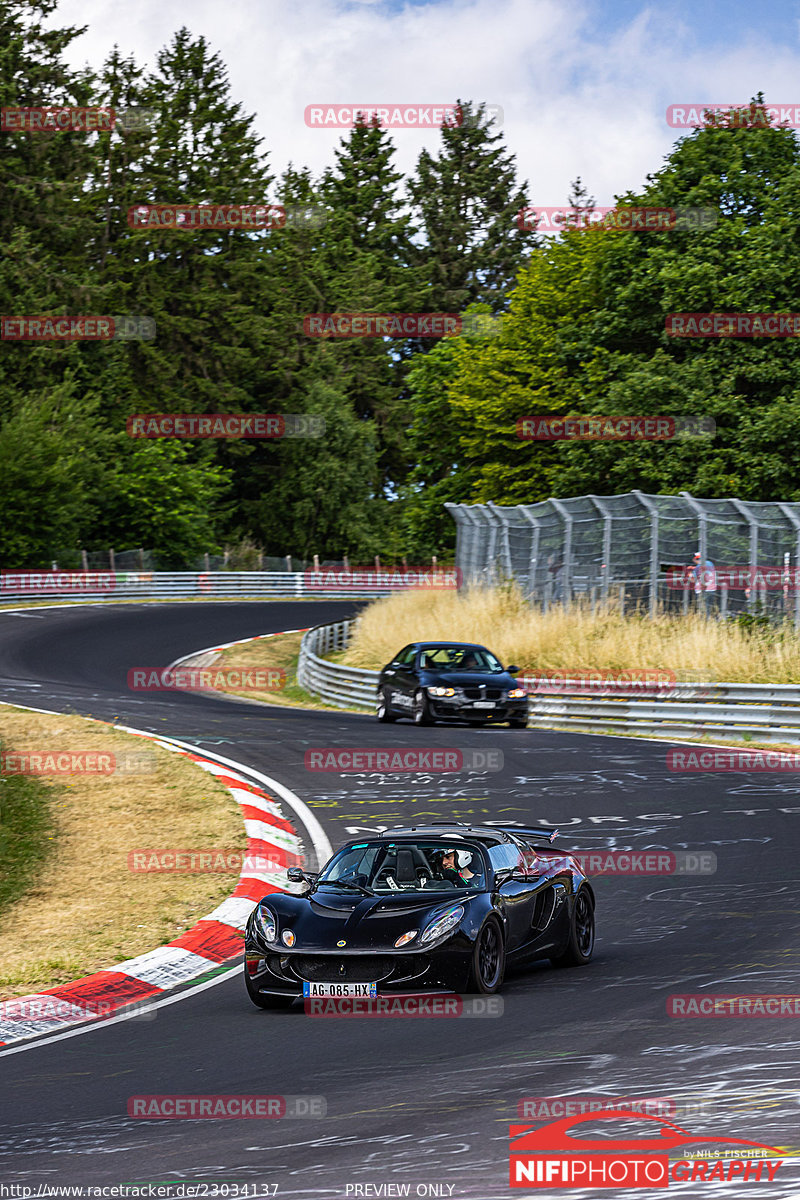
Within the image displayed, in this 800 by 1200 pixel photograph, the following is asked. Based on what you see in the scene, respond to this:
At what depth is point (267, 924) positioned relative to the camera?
9.04 metres

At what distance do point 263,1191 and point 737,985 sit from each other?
399 cm

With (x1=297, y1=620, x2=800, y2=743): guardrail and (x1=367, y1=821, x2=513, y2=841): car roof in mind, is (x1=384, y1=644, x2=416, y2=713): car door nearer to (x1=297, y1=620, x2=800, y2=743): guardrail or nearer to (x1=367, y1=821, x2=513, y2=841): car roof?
(x1=297, y1=620, x2=800, y2=743): guardrail

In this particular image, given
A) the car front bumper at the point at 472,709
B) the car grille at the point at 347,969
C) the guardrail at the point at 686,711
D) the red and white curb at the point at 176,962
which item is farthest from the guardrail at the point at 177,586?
the car grille at the point at 347,969

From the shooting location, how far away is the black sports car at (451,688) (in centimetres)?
2506

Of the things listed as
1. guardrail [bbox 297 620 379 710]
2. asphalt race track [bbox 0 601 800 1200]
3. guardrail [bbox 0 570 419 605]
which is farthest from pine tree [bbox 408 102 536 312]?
asphalt race track [bbox 0 601 800 1200]

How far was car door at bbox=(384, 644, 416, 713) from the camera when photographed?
26.0m

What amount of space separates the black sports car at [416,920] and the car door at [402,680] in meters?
15.7

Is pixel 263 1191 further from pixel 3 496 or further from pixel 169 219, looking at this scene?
pixel 169 219

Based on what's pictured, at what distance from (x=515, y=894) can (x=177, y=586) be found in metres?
55.2

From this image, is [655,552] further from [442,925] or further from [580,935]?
[442,925]

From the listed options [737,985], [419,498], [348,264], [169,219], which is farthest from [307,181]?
[737,985]

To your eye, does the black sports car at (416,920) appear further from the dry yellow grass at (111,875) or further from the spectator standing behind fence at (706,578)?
the spectator standing behind fence at (706,578)

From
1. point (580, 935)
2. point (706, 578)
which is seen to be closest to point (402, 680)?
point (706, 578)

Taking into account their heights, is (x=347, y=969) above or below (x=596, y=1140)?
below
